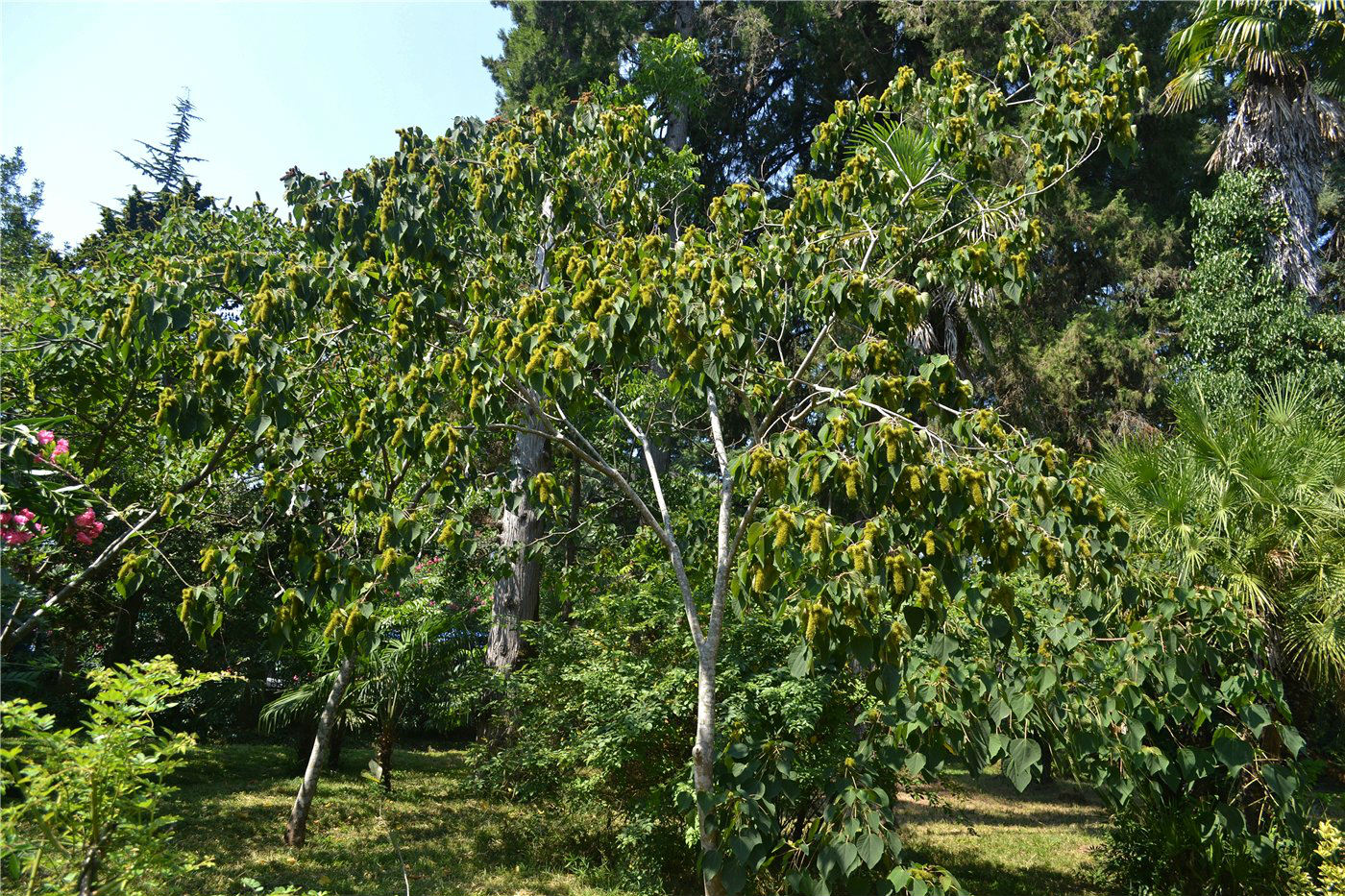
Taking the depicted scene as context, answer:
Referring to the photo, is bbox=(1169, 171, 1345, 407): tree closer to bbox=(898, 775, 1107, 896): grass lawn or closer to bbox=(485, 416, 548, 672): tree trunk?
bbox=(898, 775, 1107, 896): grass lawn

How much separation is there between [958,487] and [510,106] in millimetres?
13337

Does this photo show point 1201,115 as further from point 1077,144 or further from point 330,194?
point 330,194

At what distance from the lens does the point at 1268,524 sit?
6.23 metres

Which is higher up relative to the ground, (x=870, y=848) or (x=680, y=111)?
(x=680, y=111)

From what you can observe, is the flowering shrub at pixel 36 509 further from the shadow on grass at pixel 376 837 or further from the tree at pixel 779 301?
the shadow on grass at pixel 376 837

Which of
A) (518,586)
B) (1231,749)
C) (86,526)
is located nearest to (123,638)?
(518,586)

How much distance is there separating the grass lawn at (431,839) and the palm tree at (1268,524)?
8.18 ft

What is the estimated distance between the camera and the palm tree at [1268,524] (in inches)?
231

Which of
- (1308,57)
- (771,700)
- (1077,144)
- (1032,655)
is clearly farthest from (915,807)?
(1308,57)

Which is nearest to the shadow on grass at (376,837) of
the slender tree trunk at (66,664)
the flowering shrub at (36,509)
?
the slender tree trunk at (66,664)

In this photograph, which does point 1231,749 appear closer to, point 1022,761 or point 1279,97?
point 1022,761

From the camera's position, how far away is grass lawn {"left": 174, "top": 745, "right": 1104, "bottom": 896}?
20.0ft

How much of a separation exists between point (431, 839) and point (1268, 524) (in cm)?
702

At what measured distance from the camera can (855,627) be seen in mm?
3045
